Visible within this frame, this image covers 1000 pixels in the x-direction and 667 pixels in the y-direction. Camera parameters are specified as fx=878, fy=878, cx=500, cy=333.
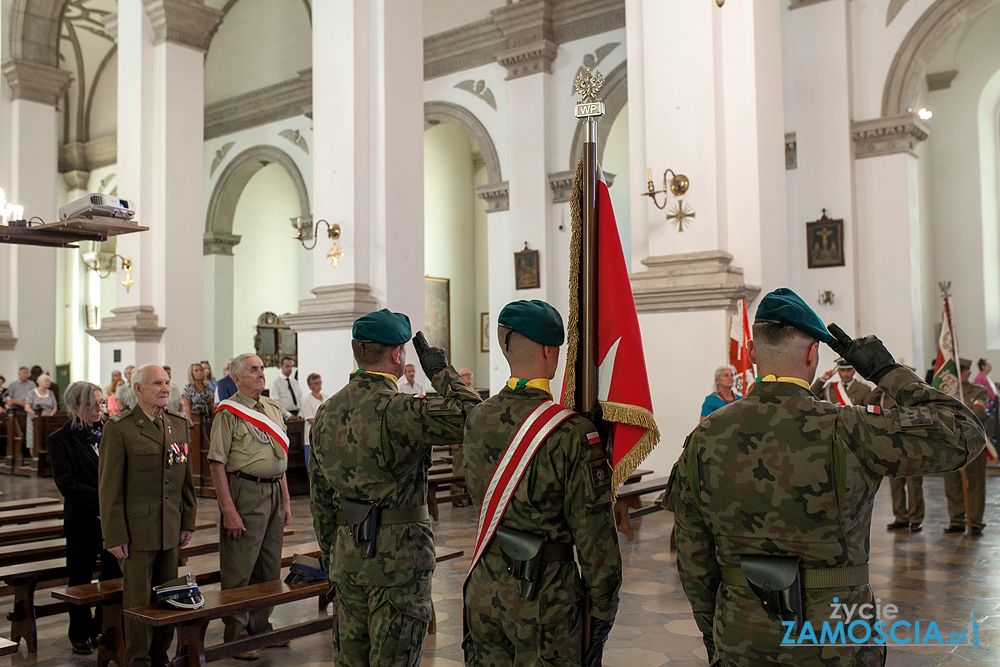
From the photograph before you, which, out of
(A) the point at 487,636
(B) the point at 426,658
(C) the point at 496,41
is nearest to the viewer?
(A) the point at 487,636

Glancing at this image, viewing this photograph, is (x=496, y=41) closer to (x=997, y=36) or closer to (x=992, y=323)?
(x=997, y=36)

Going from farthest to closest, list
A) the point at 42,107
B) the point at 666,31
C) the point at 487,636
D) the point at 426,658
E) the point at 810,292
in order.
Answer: the point at 42,107 → the point at 810,292 → the point at 666,31 → the point at 426,658 → the point at 487,636

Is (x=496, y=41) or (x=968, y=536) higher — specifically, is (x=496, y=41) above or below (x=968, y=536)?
above

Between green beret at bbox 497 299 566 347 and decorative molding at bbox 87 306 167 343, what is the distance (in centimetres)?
1152

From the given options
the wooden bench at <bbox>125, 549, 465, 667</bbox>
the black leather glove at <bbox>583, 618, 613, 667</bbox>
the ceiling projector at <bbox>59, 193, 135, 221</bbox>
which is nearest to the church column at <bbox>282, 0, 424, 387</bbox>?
the ceiling projector at <bbox>59, 193, 135, 221</bbox>

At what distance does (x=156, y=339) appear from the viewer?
12969 mm

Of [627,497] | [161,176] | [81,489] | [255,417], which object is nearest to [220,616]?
[255,417]

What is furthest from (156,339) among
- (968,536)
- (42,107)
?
(968,536)

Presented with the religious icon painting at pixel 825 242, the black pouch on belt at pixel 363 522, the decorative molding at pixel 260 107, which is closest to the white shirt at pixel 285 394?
the religious icon painting at pixel 825 242

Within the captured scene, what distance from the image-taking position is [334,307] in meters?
9.52

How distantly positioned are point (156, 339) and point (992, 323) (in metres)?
14.1

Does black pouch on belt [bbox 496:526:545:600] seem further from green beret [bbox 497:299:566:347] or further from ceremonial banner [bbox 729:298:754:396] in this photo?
ceremonial banner [bbox 729:298:754:396]

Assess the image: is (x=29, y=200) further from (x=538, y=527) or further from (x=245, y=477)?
(x=538, y=527)

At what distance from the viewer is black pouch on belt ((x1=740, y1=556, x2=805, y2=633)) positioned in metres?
2.13
